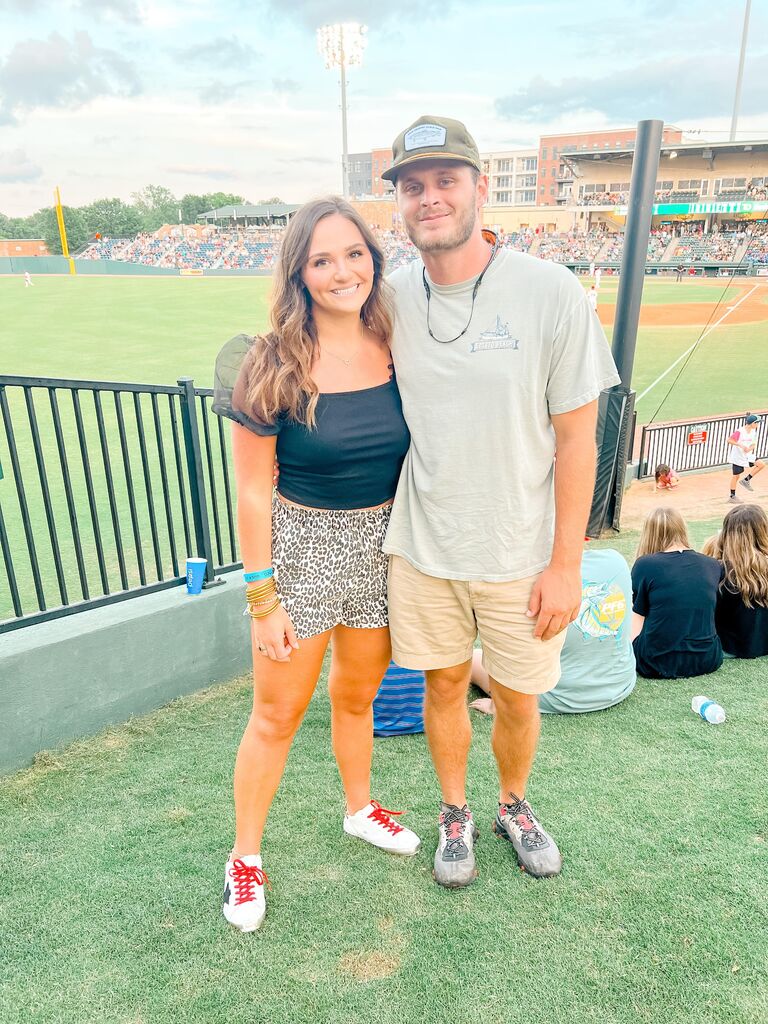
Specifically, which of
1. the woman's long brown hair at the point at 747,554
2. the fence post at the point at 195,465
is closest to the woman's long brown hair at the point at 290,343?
the fence post at the point at 195,465

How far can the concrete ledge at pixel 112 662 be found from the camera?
109 inches

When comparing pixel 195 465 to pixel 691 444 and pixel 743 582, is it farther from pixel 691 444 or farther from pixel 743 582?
pixel 691 444

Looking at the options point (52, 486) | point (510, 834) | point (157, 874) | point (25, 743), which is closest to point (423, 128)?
point (510, 834)

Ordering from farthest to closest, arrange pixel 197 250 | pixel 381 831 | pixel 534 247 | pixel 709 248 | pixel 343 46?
pixel 197 250 < pixel 534 247 < pixel 709 248 < pixel 343 46 < pixel 381 831

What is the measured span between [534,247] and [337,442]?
204 ft

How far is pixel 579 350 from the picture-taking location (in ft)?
6.30

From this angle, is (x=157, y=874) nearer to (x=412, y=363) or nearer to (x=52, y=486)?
(x=412, y=363)

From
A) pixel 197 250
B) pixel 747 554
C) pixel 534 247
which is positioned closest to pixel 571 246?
pixel 534 247

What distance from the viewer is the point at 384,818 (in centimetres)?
242

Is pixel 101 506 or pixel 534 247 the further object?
pixel 534 247

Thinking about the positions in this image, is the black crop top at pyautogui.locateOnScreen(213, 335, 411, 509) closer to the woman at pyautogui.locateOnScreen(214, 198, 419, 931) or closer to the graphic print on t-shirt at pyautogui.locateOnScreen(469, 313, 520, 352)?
the woman at pyautogui.locateOnScreen(214, 198, 419, 931)

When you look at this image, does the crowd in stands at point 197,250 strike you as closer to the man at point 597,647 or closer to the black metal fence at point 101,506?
the black metal fence at point 101,506

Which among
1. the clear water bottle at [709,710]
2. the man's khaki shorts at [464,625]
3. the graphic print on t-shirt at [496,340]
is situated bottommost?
the clear water bottle at [709,710]

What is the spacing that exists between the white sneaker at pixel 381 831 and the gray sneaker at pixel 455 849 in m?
0.10
